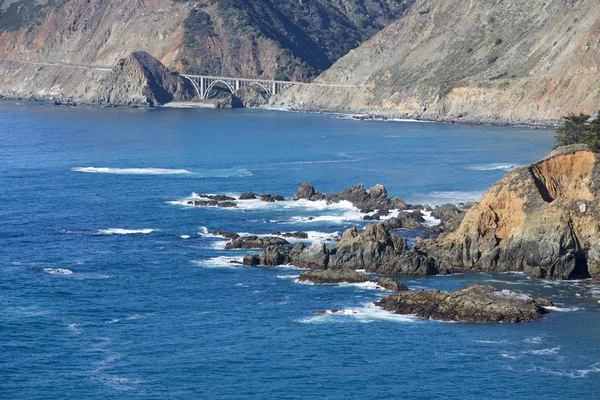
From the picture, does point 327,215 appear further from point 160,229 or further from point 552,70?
point 552,70

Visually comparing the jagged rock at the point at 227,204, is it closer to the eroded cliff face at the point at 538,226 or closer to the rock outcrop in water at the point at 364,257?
the rock outcrop in water at the point at 364,257

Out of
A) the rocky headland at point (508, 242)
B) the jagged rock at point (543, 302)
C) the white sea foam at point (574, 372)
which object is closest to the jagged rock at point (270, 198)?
the rocky headland at point (508, 242)

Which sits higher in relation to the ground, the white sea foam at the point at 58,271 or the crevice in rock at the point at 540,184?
the crevice in rock at the point at 540,184

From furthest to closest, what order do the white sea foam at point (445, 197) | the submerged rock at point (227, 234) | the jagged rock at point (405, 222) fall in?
the white sea foam at point (445, 197) < the jagged rock at point (405, 222) < the submerged rock at point (227, 234)

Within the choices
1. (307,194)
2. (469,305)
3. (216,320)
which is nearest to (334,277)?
(216,320)

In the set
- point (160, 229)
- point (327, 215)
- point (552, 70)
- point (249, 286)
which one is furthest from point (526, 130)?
point (249, 286)

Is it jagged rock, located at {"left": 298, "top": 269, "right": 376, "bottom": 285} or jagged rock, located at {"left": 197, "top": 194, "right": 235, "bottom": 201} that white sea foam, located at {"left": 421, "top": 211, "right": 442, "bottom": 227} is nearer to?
jagged rock, located at {"left": 197, "top": 194, "right": 235, "bottom": 201}
